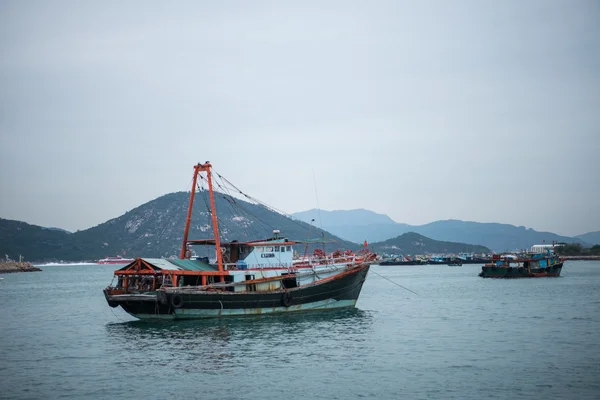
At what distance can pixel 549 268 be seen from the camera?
336ft

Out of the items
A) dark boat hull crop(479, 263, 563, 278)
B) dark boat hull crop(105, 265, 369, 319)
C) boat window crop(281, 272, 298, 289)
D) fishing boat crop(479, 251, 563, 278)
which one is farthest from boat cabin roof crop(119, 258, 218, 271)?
fishing boat crop(479, 251, 563, 278)

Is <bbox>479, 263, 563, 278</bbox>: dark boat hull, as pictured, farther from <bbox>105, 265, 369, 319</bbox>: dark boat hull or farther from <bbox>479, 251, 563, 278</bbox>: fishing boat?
<bbox>105, 265, 369, 319</bbox>: dark boat hull

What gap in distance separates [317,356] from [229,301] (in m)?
13.4

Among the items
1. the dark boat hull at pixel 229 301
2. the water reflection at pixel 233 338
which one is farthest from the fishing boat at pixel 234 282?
the water reflection at pixel 233 338

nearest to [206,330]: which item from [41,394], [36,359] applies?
[36,359]

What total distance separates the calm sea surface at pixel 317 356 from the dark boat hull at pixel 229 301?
816 millimetres

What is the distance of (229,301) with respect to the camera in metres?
41.5

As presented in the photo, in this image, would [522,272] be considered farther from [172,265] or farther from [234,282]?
[172,265]

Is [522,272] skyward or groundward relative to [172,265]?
groundward

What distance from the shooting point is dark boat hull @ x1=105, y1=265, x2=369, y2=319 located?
39.9 m

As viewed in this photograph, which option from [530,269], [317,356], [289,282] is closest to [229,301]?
[289,282]

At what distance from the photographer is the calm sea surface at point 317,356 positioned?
23.3m

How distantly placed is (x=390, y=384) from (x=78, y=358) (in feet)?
57.3

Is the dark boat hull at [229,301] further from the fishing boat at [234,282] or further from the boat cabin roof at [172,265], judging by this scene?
the boat cabin roof at [172,265]
